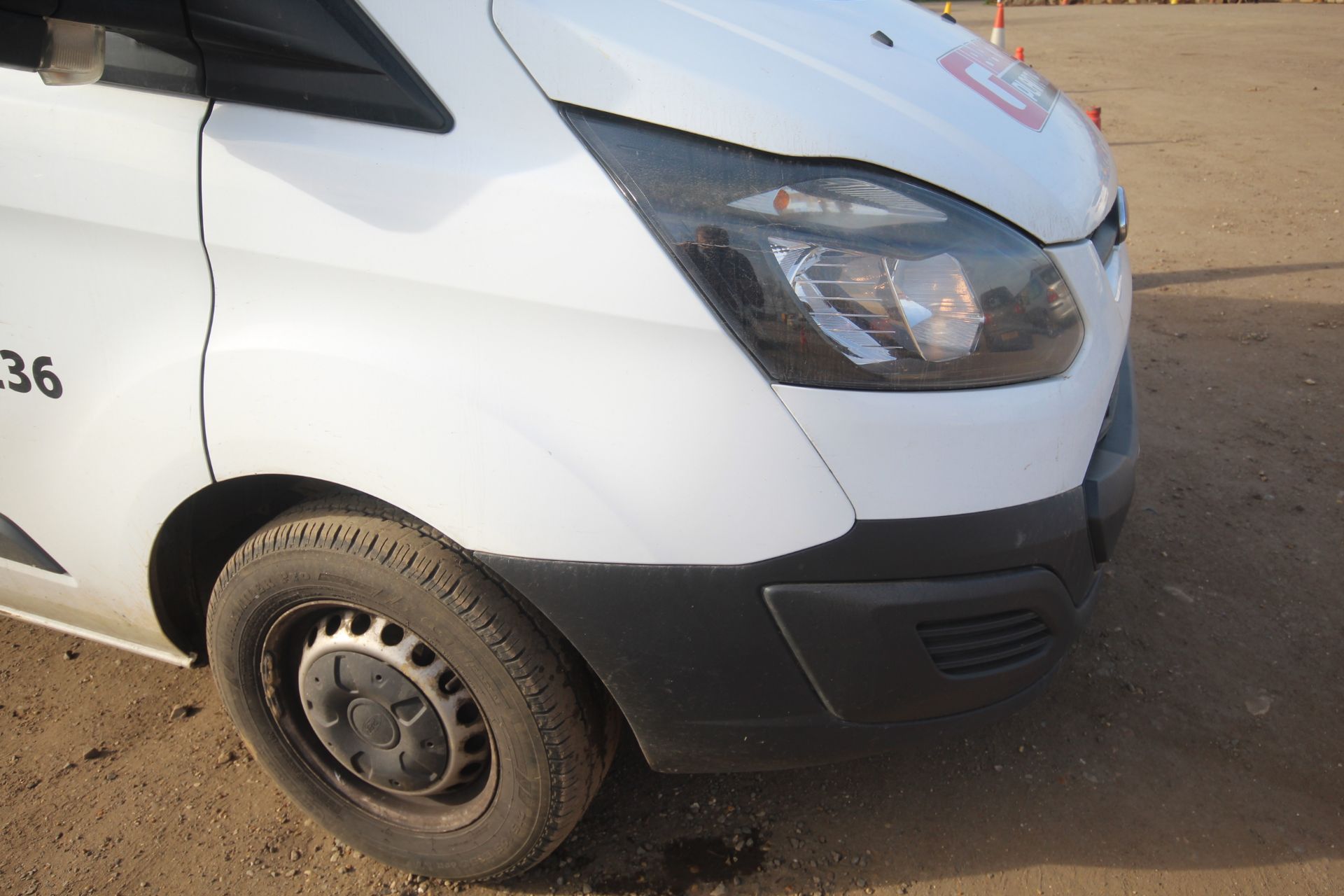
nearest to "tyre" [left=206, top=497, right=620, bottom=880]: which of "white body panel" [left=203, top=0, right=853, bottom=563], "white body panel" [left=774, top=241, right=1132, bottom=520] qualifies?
"white body panel" [left=203, top=0, right=853, bottom=563]

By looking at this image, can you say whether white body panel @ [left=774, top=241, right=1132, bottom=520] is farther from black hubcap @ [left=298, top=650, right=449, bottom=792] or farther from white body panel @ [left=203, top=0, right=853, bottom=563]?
black hubcap @ [left=298, top=650, right=449, bottom=792]

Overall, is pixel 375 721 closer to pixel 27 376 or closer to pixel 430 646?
pixel 430 646

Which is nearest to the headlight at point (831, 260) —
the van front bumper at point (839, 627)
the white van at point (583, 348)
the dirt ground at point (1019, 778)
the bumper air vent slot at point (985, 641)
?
the white van at point (583, 348)

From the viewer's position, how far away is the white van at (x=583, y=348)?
4.80ft

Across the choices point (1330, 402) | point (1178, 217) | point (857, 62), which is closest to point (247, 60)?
point (857, 62)

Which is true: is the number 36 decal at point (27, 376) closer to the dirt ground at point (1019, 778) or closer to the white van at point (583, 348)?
the white van at point (583, 348)

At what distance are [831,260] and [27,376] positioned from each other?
4.47 feet

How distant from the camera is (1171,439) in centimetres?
348

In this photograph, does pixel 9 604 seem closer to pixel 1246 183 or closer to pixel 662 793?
pixel 662 793

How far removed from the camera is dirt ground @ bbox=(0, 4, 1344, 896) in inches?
78.7

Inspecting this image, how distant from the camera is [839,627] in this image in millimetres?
1554

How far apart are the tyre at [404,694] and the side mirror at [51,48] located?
0.74 metres

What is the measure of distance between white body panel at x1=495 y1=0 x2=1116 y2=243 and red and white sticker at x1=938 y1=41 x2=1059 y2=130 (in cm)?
8

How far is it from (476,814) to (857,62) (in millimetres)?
1468
